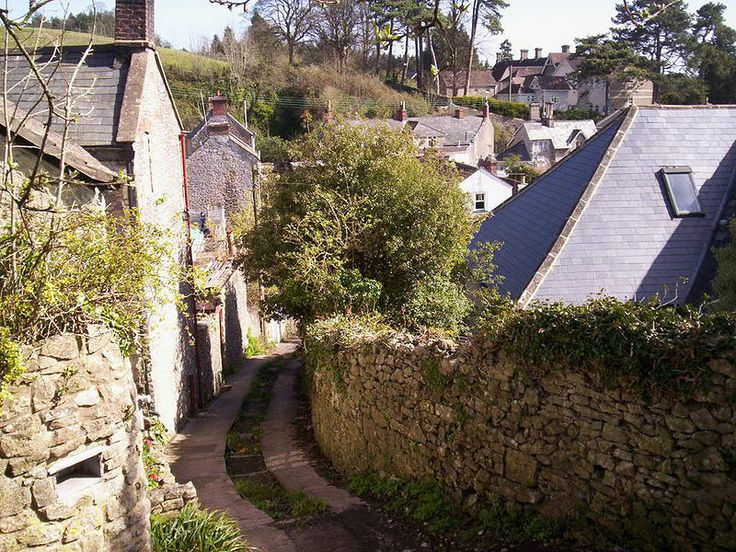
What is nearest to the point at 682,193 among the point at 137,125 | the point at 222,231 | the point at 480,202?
the point at 137,125

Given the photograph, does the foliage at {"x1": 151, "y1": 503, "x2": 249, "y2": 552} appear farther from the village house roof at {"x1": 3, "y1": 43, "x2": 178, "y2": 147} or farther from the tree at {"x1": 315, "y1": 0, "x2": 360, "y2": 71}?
the tree at {"x1": 315, "y1": 0, "x2": 360, "y2": 71}

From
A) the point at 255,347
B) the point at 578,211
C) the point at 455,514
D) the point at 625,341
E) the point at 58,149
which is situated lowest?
the point at 255,347

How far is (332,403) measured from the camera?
42.3 ft

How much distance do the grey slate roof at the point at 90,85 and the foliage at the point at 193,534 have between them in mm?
8465

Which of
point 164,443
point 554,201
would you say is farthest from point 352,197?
point 164,443

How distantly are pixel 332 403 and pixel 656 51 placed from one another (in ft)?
181

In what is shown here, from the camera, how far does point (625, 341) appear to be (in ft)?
21.5

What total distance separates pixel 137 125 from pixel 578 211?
9.21 metres

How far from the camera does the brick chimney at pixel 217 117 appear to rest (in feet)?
115

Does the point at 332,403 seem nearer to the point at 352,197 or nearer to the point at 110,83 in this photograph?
the point at 352,197

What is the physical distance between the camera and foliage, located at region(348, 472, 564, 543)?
7551 mm

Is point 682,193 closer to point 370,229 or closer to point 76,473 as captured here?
point 370,229

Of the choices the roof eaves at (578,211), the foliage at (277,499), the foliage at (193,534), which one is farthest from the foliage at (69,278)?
the roof eaves at (578,211)

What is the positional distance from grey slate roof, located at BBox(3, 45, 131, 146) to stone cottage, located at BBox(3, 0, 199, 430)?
0.02m
